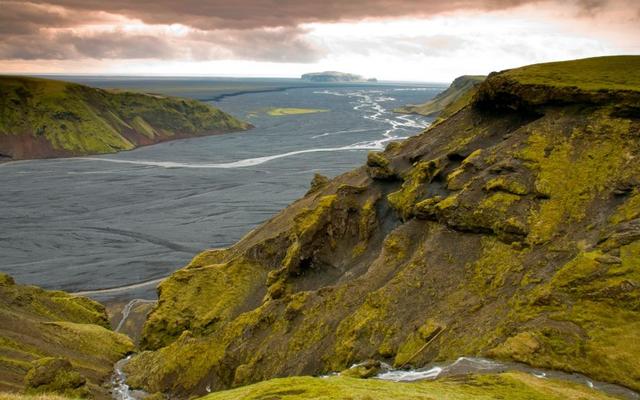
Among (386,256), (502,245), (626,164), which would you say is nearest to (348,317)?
(386,256)

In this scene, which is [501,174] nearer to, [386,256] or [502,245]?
[502,245]

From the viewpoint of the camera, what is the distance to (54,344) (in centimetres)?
5738

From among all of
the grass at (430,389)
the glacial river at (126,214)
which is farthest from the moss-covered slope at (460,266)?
the glacial river at (126,214)

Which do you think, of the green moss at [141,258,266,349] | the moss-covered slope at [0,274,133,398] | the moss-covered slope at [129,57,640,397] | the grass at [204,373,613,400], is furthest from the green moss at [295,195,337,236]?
the grass at [204,373,613,400]

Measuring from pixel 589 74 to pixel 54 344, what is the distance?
5848cm

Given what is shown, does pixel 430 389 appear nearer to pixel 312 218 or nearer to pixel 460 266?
pixel 460 266

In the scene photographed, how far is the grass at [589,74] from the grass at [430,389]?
30.4 metres

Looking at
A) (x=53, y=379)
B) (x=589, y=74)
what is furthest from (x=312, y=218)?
(x=589, y=74)

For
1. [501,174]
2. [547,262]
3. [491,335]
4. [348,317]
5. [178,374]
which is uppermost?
[501,174]

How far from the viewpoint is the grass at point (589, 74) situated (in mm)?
48959

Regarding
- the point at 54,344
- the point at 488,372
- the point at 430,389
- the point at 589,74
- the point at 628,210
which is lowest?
the point at 54,344

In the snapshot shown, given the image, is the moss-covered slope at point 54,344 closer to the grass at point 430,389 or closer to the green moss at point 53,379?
the green moss at point 53,379

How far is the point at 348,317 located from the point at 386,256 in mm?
7185

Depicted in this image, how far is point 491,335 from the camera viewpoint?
3394 centimetres
